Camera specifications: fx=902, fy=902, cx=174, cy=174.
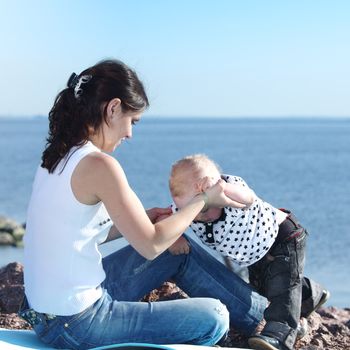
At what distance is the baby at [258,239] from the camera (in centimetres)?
440

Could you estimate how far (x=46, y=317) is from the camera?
3.90 m

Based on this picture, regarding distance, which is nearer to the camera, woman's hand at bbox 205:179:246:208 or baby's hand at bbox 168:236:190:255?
woman's hand at bbox 205:179:246:208

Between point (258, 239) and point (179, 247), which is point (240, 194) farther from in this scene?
point (179, 247)

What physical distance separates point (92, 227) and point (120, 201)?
0.24 meters

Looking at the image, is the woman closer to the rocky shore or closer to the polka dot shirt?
the polka dot shirt

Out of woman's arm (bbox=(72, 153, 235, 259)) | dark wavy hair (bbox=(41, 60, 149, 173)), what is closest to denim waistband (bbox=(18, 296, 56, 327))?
woman's arm (bbox=(72, 153, 235, 259))

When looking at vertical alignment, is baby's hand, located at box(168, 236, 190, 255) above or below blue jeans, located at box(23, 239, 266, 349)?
above

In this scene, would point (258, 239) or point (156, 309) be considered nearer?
point (156, 309)

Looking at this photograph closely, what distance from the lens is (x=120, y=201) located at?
373 centimetres

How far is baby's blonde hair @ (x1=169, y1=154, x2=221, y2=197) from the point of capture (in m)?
4.34

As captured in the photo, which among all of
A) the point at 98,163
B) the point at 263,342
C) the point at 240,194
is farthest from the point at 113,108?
the point at 263,342

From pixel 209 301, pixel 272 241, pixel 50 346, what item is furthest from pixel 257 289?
pixel 50 346

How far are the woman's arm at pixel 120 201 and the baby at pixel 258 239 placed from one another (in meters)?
0.55

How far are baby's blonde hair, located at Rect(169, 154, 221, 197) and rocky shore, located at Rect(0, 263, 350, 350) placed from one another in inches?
37.8
